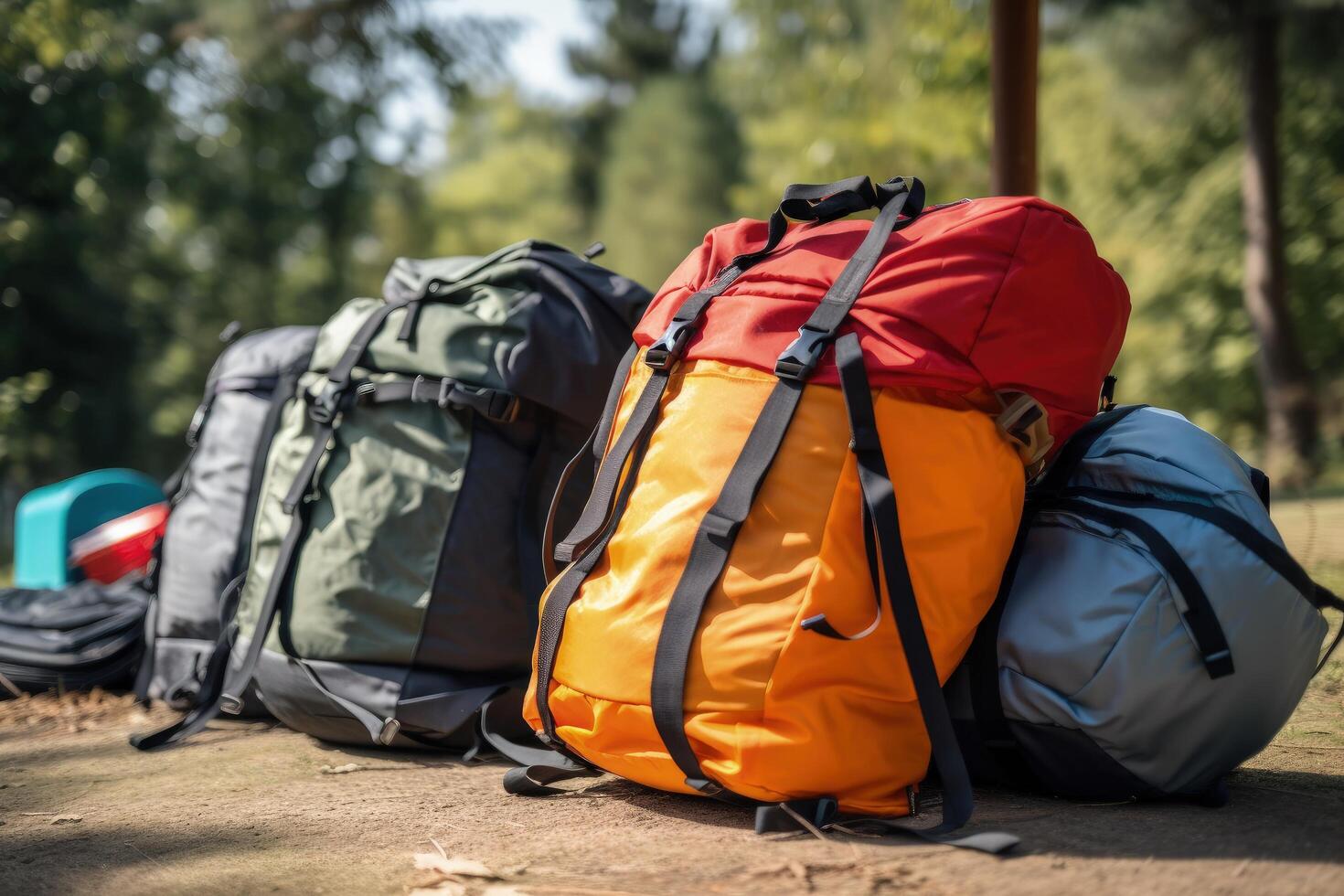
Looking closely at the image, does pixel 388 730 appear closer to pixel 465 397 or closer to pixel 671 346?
pixel 465 397

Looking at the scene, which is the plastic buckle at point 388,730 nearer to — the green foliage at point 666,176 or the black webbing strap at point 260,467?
the black webbing strap at point 260,467

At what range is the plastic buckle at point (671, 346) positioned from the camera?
216 centimetres

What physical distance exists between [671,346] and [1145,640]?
1.01 meters

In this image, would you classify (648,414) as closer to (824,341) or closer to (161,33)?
(824,341)

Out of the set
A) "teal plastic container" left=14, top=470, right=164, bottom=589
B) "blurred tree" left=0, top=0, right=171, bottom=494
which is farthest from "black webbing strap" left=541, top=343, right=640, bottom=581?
"blurred tree" left=0, top=0, right=171, bottom=494

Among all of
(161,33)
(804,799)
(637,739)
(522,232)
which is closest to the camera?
(804,799)

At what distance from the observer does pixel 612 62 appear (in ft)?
108

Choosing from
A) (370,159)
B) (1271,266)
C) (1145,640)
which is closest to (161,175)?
(370,159)

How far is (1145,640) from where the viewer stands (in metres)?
1.92

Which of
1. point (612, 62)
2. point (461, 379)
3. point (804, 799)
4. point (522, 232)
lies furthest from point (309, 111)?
point (804, 799)

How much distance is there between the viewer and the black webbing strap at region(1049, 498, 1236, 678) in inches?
74.3

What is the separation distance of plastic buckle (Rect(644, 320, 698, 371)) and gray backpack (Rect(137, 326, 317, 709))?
4.72 ft

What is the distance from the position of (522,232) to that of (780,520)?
3165 cm

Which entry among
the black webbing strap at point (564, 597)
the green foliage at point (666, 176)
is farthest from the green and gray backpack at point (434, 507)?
the green foliage at point (666, 176)
